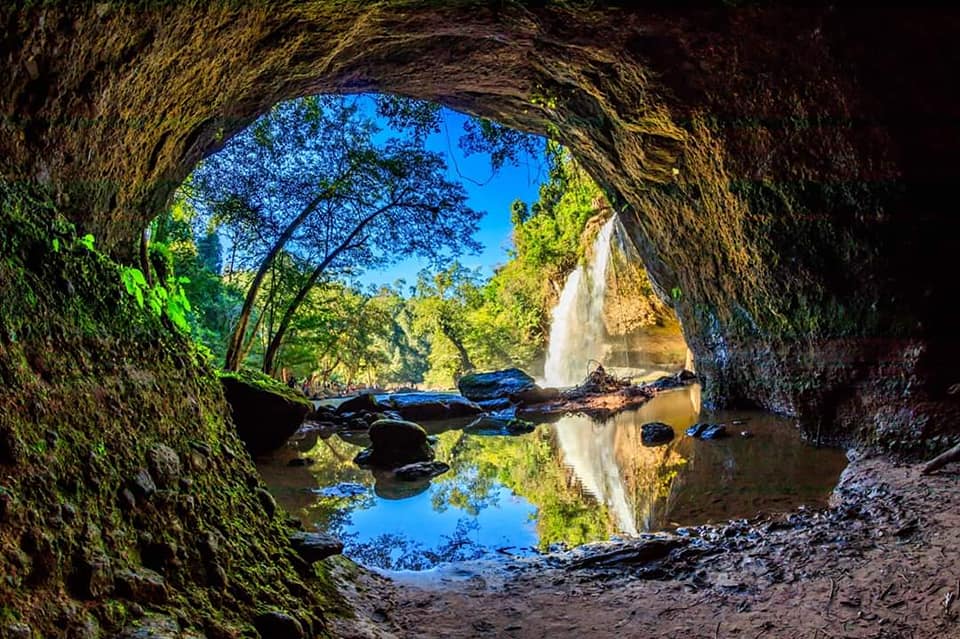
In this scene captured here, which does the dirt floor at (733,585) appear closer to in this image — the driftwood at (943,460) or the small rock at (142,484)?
the driftwood at (943,460)

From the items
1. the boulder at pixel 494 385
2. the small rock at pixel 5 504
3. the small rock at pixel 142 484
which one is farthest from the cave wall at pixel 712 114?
the boulder at pixel 494 385

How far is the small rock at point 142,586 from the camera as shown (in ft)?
5.31

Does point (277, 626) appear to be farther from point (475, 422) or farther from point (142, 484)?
point (475, 422)

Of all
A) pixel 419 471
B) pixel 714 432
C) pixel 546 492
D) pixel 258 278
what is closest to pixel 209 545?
pixel 546 492

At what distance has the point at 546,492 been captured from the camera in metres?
6.10

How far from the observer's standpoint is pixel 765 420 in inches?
335

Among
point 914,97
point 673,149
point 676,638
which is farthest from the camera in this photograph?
point 673,149

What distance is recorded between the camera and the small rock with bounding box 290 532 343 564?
2.80m

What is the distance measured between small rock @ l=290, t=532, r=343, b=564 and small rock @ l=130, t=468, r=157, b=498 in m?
0.99

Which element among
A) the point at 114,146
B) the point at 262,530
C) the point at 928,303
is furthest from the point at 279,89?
the point at 928,303

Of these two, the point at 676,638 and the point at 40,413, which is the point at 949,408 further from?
the point at 40,413

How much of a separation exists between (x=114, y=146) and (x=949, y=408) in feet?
27.4

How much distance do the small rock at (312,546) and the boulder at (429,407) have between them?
35.4 feet

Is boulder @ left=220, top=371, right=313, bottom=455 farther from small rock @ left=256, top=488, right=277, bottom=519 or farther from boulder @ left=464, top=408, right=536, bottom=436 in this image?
small rock @ left=256, top=488, right=277, bottom=519
